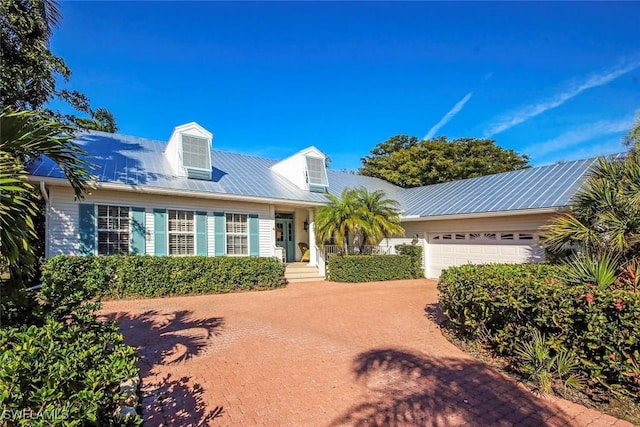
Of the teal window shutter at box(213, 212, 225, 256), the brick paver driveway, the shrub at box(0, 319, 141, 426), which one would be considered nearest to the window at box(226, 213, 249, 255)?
the teal window shutter at box(213, 212, 225, 256)

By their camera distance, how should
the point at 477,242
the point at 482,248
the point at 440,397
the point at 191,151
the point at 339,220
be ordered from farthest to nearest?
1. the point at 339,220
2. the point at 477,242
3. the point at 482,248
4. the point at 191,151
5. the point at 440,397

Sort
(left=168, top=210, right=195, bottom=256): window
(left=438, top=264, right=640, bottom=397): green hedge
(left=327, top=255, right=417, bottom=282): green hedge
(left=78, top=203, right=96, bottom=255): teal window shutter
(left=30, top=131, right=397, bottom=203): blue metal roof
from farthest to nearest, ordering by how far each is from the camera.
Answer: (left=327, top=255, right=417, bottom=282): green hedge < (left=168, top=210, right=195, bottom=256): window < (left=30, top=131, right=397, bottom=203): blue metal roof < (left=78, top=203, right=96, bottom=255): teal window shutter < (left=438, top=264, right=640, bottom=397): green hedge

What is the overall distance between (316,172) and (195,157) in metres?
5.73

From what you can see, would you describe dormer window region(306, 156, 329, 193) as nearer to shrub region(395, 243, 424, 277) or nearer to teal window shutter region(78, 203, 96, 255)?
shrub region(395, 243, 424, 277)

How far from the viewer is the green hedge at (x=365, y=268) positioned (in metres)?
14.7

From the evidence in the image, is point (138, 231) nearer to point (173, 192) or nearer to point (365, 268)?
point (173, 192)

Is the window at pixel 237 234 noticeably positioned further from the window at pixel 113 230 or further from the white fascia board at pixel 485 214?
the white fascia board at pixel 485 214

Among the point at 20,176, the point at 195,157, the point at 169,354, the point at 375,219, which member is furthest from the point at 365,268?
the point at 20,176

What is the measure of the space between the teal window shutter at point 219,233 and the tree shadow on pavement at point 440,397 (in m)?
8.98

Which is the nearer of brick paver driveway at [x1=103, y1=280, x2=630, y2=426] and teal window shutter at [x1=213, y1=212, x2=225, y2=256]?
brick paver driveway at [x1=103, y1=280, x2=630, y2=426]

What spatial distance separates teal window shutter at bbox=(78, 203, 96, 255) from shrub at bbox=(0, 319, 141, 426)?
370 inches

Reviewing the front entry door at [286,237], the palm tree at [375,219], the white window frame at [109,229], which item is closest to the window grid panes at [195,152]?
the white window frame at [109,229]

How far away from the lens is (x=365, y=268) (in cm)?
1486

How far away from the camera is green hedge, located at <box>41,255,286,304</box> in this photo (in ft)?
31.9
